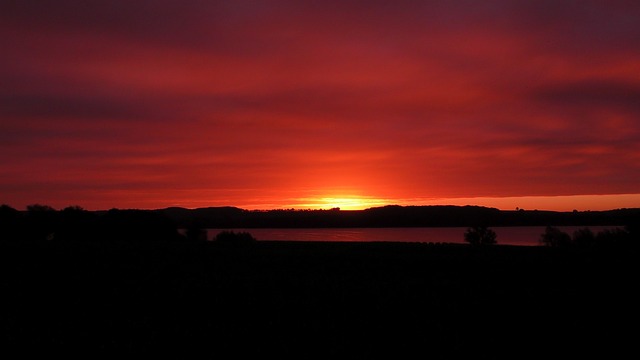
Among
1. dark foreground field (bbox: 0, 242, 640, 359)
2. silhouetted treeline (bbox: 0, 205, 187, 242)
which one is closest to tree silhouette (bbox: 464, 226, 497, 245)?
silhouetted treeline (bbox: 0, 205, 187, 242)

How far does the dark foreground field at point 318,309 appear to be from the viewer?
10623 mm

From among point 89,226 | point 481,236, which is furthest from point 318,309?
point 481,236

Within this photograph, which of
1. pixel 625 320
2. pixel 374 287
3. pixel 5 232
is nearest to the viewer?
pixel 625 320

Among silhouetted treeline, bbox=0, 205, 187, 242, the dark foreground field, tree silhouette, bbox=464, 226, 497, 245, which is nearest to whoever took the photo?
the dark foreground field

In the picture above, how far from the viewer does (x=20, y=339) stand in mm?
10484

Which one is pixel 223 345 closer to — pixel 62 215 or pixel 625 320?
pixel 625 320

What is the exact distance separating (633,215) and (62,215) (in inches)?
1745

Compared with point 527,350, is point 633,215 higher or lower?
higher

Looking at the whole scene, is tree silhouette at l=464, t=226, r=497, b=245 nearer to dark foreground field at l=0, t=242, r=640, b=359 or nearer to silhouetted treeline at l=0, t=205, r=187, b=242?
silhouetted treeline at l=0, t=205, r=187, b=242

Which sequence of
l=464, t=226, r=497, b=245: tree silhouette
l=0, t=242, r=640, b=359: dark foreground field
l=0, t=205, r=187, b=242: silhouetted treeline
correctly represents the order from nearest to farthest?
l=0, t=242, r=640, b=359: dark foreground field
l=0, t=205, r=187, b=242: silhouetted treeline
l=464, t=226, r=497, b=245: tree silhouette

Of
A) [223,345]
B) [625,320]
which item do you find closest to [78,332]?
[223,345]

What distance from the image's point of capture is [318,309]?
14.3 meters

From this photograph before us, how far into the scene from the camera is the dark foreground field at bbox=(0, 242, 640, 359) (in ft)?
34.9

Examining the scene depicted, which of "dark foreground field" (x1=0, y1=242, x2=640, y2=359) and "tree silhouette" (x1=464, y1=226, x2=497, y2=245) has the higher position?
"tree silhouette" (x1=464, y1=226, x2=497, y2=245)
